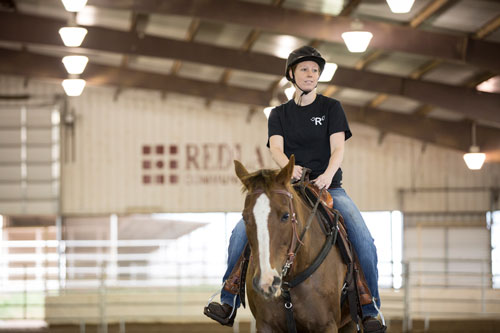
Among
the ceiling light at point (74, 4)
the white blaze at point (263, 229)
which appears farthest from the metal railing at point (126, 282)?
the white blaze at point (263, 229)

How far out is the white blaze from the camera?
12.5ft

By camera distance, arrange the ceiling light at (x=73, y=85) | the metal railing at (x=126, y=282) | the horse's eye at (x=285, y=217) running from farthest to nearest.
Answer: the metal railing at (x=126, y=282) → the ceiling light at (x=73, y=85) → the horse's eye at (x=285, y=217)

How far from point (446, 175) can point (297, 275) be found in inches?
694

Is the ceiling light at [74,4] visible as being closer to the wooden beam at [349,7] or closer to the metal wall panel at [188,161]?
the wooden beam at [349,7]

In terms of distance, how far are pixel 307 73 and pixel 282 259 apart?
1.37 m

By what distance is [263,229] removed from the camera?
3887 millimetres

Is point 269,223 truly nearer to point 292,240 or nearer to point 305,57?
point 292,240

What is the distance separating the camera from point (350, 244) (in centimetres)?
482

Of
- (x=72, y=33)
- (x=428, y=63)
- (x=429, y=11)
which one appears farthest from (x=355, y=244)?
(x=428, y=63)

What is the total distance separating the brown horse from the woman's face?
80 cm

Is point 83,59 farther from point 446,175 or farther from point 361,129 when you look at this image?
point 446,175

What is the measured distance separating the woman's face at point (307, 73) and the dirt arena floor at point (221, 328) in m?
11.3

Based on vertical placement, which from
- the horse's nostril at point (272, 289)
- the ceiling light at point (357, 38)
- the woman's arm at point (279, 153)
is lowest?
the horse's nostril at point (272, 289)

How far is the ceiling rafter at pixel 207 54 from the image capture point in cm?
1558
